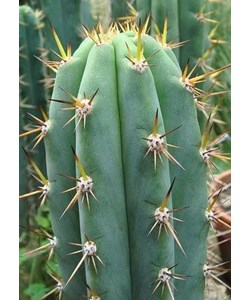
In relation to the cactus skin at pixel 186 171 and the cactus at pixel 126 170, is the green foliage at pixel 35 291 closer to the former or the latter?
the cactus at pixel 126 170

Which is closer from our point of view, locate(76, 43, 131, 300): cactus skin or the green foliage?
locate(76, 43, 131, 300): cactus skin

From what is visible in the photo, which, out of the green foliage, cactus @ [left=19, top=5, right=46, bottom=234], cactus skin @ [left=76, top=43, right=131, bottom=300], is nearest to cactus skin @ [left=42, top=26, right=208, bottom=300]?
cactus skin @ [left=76, top=43, right=131, bottom=300]

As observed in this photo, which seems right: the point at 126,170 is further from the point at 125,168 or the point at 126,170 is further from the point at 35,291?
the point at 35,291

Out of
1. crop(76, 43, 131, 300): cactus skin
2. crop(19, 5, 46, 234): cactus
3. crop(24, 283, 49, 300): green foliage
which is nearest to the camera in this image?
crop(76, 43, 131, 300): cactus skin

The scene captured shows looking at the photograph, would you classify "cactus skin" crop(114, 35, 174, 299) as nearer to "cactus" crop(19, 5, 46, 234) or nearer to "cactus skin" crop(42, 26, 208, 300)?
"cactus skin" crop(42, 26, 208, 300)

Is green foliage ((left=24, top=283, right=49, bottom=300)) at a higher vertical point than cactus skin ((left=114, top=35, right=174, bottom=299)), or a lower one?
lower
